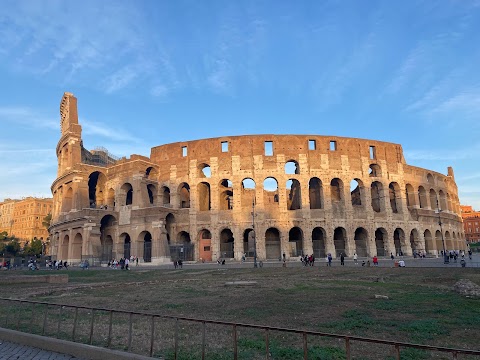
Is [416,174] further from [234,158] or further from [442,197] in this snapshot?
Result: [234,158]

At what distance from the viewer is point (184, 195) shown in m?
43.2

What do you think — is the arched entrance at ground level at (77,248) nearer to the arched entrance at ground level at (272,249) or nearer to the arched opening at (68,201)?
the arched opening at (68,201)

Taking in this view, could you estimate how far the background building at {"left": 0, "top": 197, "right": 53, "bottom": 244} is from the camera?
95250 mm

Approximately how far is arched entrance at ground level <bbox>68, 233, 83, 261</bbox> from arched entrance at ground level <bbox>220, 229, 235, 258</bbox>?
15610 mm

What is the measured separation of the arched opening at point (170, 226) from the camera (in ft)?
128

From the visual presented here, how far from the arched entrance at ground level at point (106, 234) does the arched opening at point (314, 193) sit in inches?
886

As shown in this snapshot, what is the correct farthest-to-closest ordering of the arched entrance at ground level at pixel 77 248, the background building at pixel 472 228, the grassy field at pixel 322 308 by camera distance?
the background building at pixel 472 228 → the arched entrance at ground level at pixel 77 248 → the grassy field at pixel 322 308

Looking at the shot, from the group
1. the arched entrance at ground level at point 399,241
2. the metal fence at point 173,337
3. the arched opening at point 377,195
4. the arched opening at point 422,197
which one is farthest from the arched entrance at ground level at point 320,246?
the metal fence at point 173,337

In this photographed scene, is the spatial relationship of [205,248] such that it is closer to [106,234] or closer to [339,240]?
[106,234]

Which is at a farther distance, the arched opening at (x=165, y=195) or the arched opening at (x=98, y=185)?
the arched opening at (x=98, y=185)

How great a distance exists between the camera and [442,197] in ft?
158

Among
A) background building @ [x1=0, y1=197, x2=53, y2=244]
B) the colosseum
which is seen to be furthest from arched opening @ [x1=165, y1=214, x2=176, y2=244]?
background building @ [x1=0, y1=197, x2=53, y2=244]

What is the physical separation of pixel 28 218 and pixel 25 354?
105 m

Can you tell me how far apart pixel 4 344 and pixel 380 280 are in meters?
15.7
